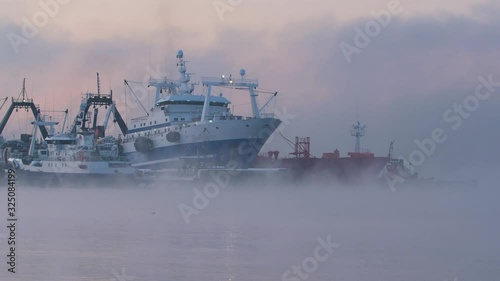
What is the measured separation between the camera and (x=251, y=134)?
75.7m

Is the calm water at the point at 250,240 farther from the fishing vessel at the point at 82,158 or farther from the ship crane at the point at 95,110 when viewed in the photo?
the ship crane at the point at 95,110

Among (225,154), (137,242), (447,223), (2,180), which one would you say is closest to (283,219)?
(447,223)

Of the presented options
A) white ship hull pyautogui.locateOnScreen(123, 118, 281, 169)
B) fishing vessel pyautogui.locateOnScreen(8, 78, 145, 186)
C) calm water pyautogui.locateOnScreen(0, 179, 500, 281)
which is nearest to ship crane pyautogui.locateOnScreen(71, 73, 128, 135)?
fishing vessel pyautogui.locateOnScreen(8, 78, 145, 186)

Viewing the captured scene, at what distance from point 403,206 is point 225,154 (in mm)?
22879

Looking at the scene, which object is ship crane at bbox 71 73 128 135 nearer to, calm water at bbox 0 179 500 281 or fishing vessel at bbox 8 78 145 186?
fishing vessel at bbox 8 78 145 186

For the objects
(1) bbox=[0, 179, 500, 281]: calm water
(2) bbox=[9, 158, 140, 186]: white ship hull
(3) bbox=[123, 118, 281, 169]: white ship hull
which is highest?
(3) bbox=[123, 118, 281, 169]: white ship hull

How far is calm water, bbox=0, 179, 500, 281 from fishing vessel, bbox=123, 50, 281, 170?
1514 centimetres

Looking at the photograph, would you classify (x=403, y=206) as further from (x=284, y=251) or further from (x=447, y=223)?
(x=284, y=251)

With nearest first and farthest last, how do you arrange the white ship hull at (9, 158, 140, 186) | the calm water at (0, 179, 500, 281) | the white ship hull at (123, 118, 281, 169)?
the calm water at (0, 179, 500, 281)
the white ship hull at (123, 118, 281, 169)
the white ship hull at (9, 158, 140, 186)

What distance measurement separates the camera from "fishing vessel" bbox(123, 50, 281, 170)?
7456 centimetres

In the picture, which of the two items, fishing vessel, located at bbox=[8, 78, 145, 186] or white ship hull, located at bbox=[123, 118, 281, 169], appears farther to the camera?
fishing vessel, located at bbox=[8, 78, 145, 186]

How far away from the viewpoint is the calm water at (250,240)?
1063 inches

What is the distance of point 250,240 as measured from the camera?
114ft

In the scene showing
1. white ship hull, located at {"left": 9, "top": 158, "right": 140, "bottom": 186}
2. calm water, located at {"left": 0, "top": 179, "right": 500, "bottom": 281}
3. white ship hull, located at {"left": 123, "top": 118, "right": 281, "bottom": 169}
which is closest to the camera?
calm water, located at {"left": 0, "top": 179, "right": 500, "bottom": 281}
